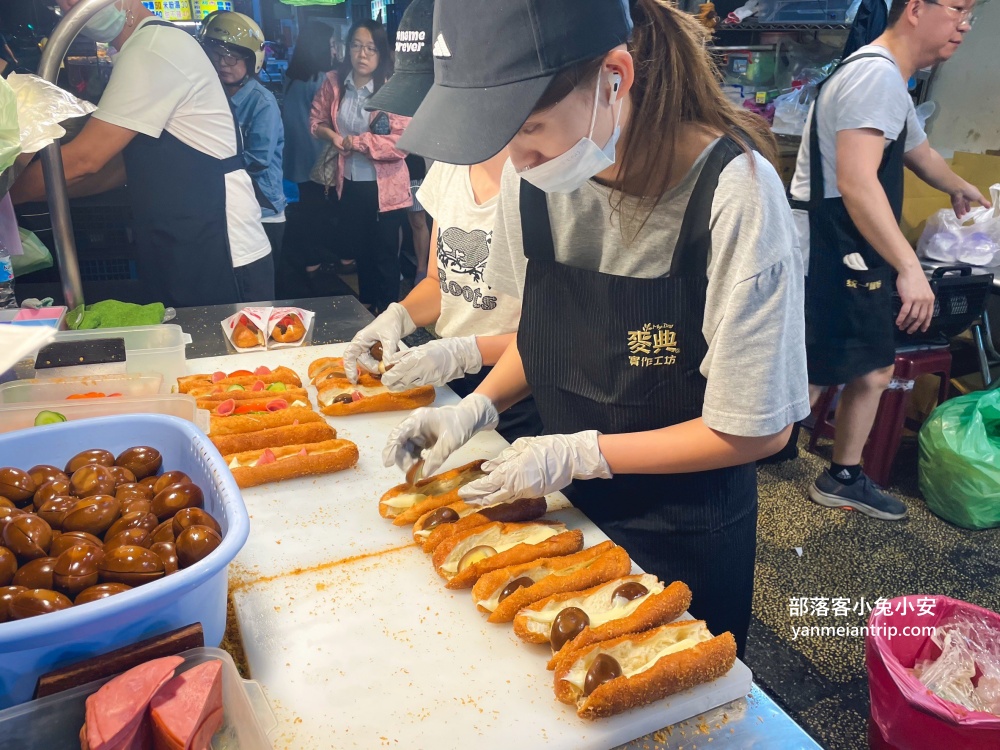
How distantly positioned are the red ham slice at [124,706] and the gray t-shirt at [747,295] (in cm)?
110

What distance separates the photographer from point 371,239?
20.6 ft

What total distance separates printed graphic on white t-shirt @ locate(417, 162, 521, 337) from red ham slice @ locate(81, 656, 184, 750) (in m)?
1.54

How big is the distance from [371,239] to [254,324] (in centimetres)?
356

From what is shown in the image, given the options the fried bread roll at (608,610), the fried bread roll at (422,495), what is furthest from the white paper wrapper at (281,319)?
the fried bread roll at (608,610)

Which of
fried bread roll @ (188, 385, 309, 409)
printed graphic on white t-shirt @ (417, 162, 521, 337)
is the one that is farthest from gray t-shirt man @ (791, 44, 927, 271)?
fried bread roll @ (188, 385, 309, 409)

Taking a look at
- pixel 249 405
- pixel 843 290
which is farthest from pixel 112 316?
pixel 843 290

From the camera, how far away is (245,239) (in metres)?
4.05

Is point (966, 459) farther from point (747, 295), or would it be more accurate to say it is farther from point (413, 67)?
point (413, 67)

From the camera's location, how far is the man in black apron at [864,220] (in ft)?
11.1

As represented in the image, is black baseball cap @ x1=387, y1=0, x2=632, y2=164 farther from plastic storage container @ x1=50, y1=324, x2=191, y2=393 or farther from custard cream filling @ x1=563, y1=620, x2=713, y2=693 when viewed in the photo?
plastic storage container @ x1=50, y1=324, x2=191, y2=393

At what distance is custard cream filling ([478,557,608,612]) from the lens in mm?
1449

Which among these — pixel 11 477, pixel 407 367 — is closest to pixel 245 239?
Answer: pixel 407 367

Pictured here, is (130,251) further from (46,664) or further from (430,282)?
(46,664)

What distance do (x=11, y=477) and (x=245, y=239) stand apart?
288cm
